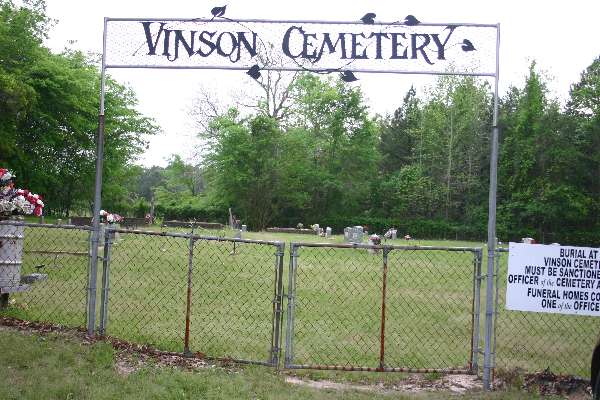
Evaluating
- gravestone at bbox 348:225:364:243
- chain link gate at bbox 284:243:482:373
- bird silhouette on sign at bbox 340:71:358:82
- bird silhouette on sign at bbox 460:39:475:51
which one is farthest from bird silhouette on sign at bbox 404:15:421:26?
gravestone at bbox 348:225:364:243

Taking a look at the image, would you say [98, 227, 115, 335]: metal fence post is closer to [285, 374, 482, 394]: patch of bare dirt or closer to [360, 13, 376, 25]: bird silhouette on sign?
[285, 374, 482, 394]: patch of bare dirt

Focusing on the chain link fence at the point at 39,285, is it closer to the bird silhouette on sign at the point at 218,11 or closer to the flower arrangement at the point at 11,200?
the flower arrangement at the point at 11,200

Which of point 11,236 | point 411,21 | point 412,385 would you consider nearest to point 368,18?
point 411,21

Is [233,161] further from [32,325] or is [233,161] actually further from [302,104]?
[32,325]

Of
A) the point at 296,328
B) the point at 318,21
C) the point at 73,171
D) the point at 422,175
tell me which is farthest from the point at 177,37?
the point at 422,175

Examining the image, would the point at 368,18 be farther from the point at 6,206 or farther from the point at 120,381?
the point at 6,206

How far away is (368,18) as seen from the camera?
6.30 meters

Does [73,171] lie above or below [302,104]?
below

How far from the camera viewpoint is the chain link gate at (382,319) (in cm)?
624

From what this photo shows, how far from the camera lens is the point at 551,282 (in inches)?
A: 231

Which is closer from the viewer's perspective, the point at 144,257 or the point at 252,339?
the point at 252,339

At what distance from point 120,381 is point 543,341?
6253 mm

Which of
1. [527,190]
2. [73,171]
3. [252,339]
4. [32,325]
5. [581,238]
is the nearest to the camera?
[32,325]

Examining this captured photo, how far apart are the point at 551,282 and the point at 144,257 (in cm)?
1298
